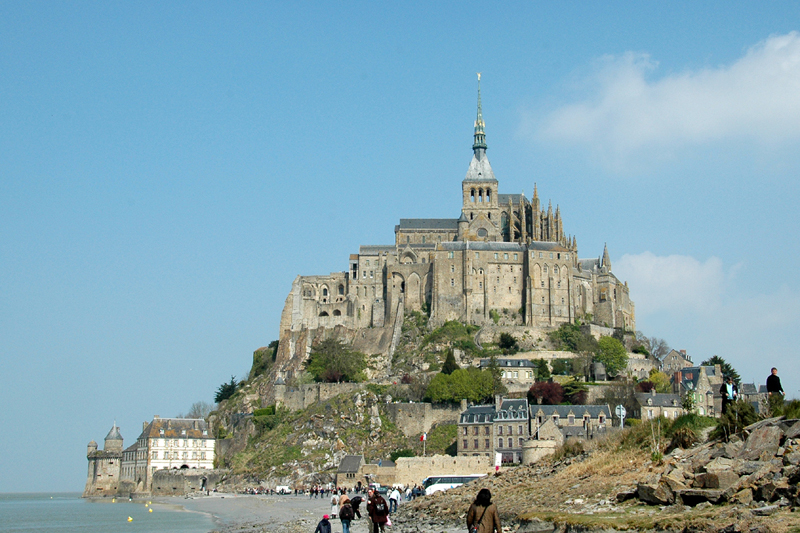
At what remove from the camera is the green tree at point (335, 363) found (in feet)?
265

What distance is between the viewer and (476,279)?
293ft

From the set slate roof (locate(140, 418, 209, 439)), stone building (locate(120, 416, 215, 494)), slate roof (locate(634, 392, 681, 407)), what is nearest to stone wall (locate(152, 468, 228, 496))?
stone building (locate(120, 416, 215, 494))

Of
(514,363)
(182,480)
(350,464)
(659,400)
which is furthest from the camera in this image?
(514,363)

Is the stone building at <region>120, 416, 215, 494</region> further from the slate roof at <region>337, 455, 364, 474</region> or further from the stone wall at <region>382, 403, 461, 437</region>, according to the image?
the slate roof at <region>337, 455, 364, 474</region>

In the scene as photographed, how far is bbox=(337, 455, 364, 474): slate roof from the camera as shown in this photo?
201ft

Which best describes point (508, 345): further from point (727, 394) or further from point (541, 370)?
point (727, 394)

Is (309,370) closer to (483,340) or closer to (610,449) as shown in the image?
(483,340)

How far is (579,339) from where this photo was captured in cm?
8250

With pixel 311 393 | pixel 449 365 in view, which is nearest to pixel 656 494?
pixel 449 365

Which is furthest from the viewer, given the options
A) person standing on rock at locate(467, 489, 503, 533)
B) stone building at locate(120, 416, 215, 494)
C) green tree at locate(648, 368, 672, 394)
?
stone building at locate(120, 416, 215, 494)

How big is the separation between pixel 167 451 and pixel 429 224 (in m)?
37.5

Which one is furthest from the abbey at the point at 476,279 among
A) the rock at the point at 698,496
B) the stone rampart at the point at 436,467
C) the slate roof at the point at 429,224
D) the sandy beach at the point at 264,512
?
the rock at the point at 698,496

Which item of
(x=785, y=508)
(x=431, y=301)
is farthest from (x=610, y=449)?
(x=431, y=301)

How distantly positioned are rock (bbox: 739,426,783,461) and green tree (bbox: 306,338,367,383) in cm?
6265
